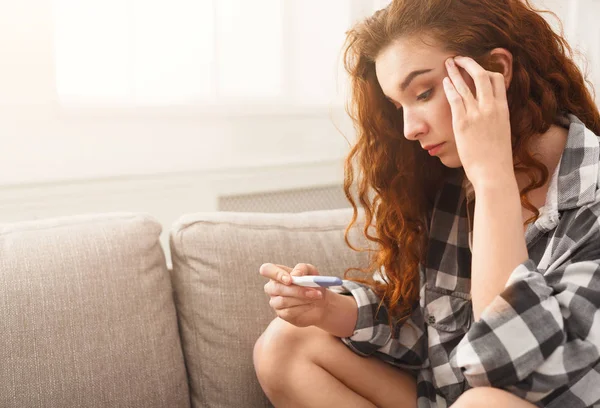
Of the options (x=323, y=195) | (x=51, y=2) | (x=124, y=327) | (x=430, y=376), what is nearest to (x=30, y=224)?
(x=124, y=327)

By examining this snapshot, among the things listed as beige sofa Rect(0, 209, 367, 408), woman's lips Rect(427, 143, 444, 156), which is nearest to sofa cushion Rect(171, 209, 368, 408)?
beige sofa Rect(0, 209, 367, 408)

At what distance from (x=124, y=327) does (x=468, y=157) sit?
743 mm

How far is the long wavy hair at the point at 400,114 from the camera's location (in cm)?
120

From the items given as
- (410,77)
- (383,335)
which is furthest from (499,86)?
(383,335)

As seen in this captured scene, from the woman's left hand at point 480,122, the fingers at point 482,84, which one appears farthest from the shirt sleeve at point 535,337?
the fingers at point 482,84

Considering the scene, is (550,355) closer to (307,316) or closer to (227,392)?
(307,316)

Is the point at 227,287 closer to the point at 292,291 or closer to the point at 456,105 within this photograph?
the point at 292,291

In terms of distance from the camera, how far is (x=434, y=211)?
1.44m

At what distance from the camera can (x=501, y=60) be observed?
1204 millimetres

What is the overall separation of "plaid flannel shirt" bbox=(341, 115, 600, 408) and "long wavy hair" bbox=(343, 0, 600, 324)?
39 millimetres

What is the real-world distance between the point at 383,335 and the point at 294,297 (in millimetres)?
220

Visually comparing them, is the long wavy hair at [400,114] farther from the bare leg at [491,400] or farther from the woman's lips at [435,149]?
the bare leg at [491,400]

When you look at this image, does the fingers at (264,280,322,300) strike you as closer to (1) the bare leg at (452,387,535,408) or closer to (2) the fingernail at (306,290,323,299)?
(2) the fingernail at (306,290,323,299)

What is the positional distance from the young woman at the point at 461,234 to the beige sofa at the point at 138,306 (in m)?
0.11
